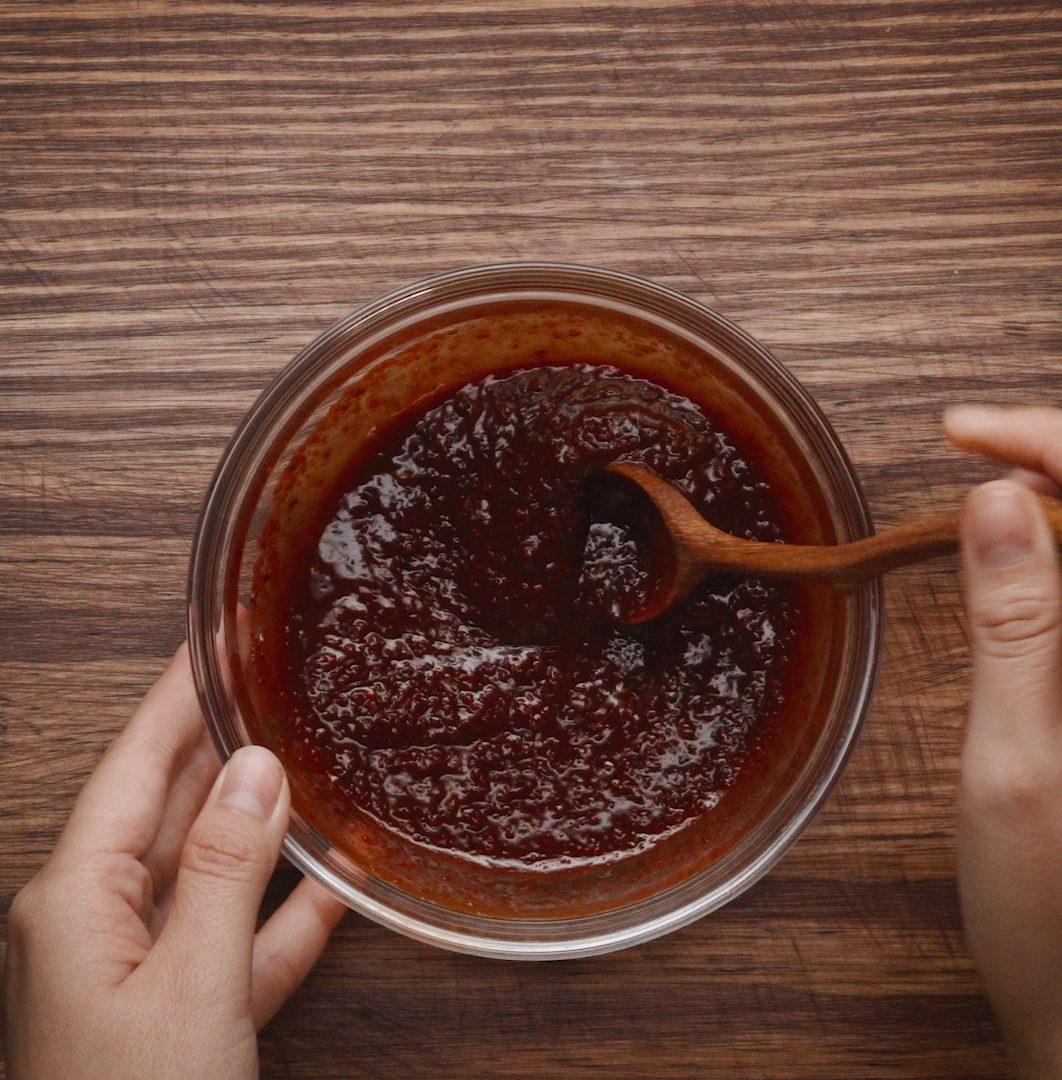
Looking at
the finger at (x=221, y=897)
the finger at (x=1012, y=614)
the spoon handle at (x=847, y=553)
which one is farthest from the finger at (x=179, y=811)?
the finger at (x=1012, y=614)

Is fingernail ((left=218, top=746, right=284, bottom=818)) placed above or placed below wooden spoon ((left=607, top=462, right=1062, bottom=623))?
below

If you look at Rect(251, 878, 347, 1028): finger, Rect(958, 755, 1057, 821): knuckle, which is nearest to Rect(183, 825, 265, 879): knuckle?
Rect(251, 878, 347, 1028): finger

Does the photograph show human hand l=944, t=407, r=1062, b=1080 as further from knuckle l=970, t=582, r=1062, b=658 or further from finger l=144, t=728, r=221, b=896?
finger l=144, t=728, r=221, b=896

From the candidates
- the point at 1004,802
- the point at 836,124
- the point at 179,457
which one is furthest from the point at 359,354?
the point at 1004,802

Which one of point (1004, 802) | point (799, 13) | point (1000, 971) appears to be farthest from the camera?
point (799, 13)

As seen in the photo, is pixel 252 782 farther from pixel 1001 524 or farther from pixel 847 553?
pixel 1001 524

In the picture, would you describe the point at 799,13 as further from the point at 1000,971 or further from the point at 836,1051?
the point at 836,1051

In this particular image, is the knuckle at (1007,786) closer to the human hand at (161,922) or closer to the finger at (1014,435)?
the finger at (1014,435)
